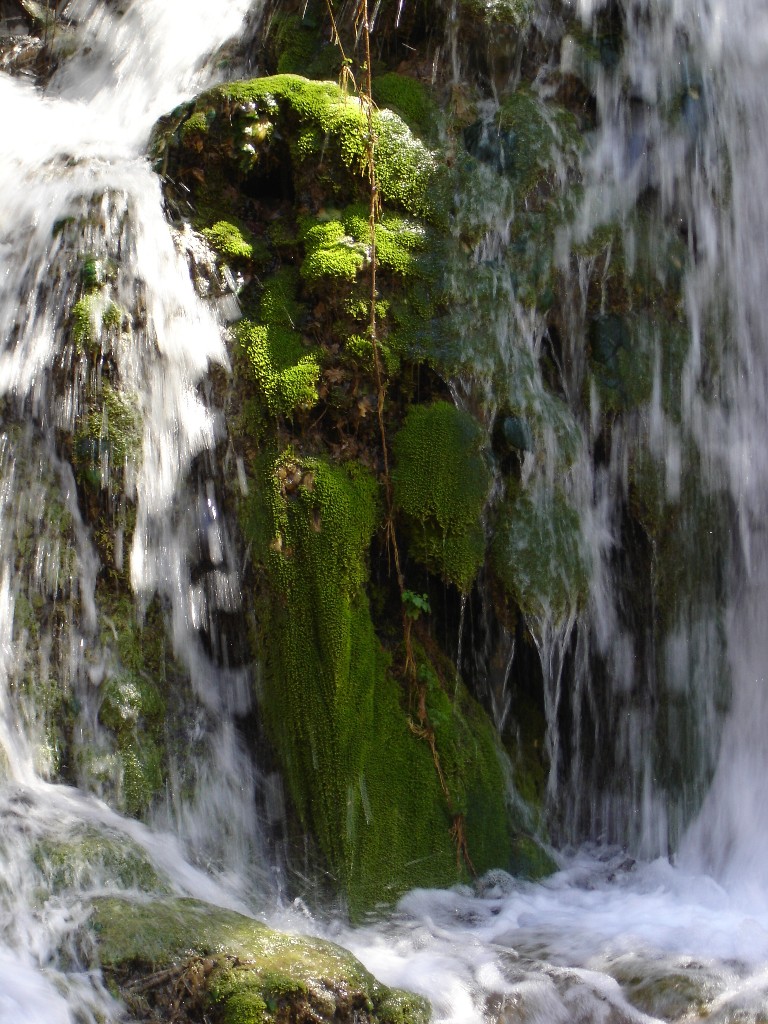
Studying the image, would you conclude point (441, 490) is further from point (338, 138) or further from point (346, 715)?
point (338, 138)

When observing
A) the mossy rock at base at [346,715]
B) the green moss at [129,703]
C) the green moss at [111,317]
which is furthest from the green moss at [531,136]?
the green moss at [129,703]

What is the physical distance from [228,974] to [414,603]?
213cm

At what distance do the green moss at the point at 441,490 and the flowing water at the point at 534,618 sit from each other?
45 cm

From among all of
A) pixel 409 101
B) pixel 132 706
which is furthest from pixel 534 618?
pixel 409 101

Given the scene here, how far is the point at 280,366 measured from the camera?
16.4 ft

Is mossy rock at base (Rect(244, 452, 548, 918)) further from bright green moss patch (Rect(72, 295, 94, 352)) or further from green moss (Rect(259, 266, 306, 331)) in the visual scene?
bright green moss patch (Rect(72, 295, 94, 352))

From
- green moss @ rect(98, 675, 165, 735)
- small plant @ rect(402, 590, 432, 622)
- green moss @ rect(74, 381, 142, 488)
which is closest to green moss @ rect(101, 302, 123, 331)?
green moss @ rect(74, 381, 142, 488)

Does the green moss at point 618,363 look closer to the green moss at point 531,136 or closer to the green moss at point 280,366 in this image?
the green moss at point 531,136

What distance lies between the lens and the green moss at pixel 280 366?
4.94 meters

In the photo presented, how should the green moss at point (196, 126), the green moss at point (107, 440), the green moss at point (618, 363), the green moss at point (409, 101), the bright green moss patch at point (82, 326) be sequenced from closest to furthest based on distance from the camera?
the green moss at point (107, 440), the bright green moss patch at point (82, 326), the green moss at point (196, 126), the green moss at point (409, 101), the green moss at point (618, 363)

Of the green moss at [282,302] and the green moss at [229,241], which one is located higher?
the green moss at [229,241]

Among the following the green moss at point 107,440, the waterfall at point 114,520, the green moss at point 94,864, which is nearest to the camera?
the green moss at point 94,864

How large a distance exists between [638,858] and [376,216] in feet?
11.2

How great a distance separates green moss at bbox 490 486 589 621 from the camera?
202 inches
